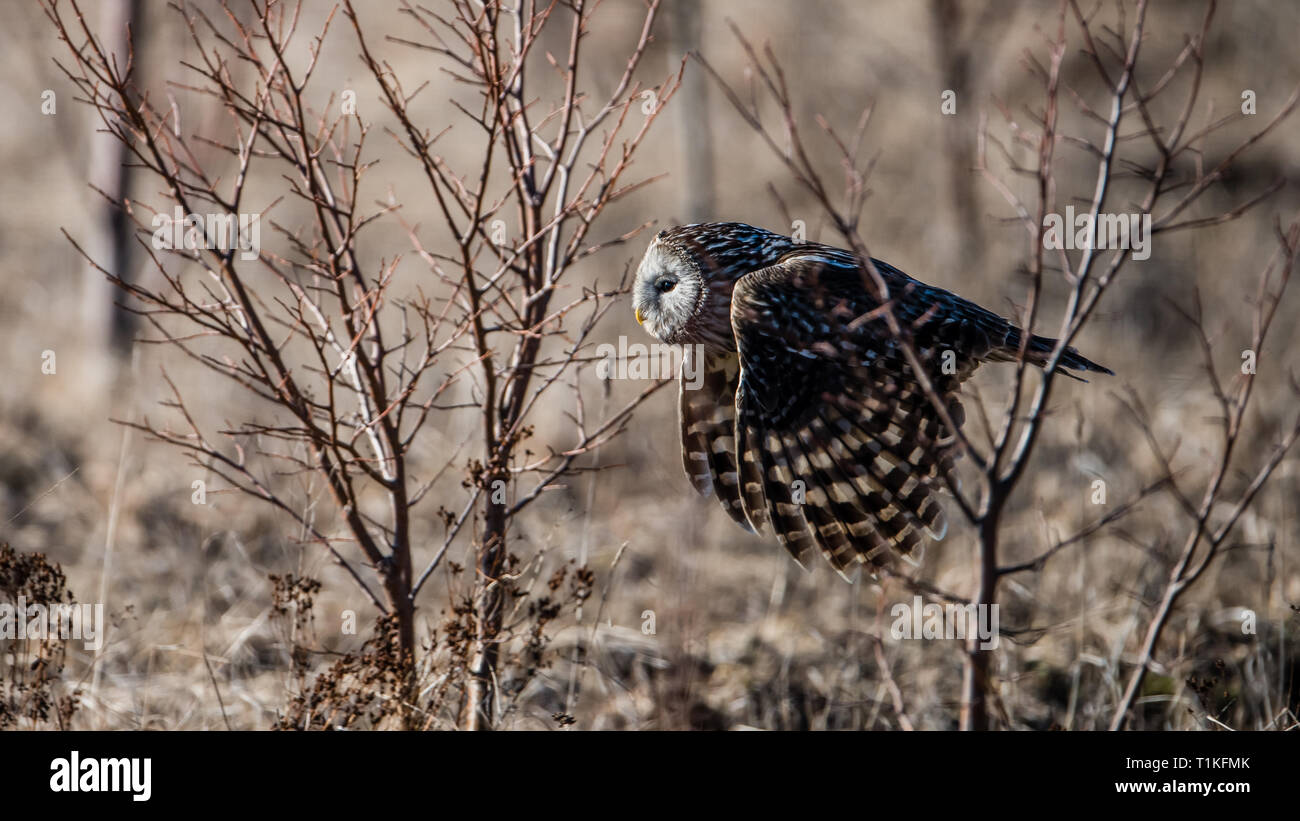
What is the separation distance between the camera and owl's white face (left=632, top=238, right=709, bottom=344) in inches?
164

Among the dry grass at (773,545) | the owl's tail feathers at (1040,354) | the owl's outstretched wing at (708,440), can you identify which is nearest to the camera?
the owl's tail feathers at (1040,354)

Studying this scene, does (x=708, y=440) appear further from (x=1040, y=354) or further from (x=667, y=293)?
(x=1040, y=354)

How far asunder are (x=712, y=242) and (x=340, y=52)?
1094cm

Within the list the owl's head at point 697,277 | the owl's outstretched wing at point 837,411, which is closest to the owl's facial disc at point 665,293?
the owl's head at point 697,277

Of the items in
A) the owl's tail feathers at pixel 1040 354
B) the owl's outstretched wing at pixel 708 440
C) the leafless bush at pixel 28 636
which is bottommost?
the leafless bush at pixel 28 636

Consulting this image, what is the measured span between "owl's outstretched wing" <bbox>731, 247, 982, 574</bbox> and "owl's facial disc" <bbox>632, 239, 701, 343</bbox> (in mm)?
334

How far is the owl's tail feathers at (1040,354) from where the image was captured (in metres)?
3.55

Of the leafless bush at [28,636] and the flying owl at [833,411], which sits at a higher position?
the flying owl at [833,411]

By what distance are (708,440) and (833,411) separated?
1.45 ft

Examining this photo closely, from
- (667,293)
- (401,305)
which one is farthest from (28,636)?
(667,293)

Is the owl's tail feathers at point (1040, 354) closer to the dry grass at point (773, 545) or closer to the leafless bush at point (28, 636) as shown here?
the dry grass at point (773, 545)

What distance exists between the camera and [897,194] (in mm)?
10969

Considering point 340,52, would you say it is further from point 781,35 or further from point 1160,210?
point 1160,210
